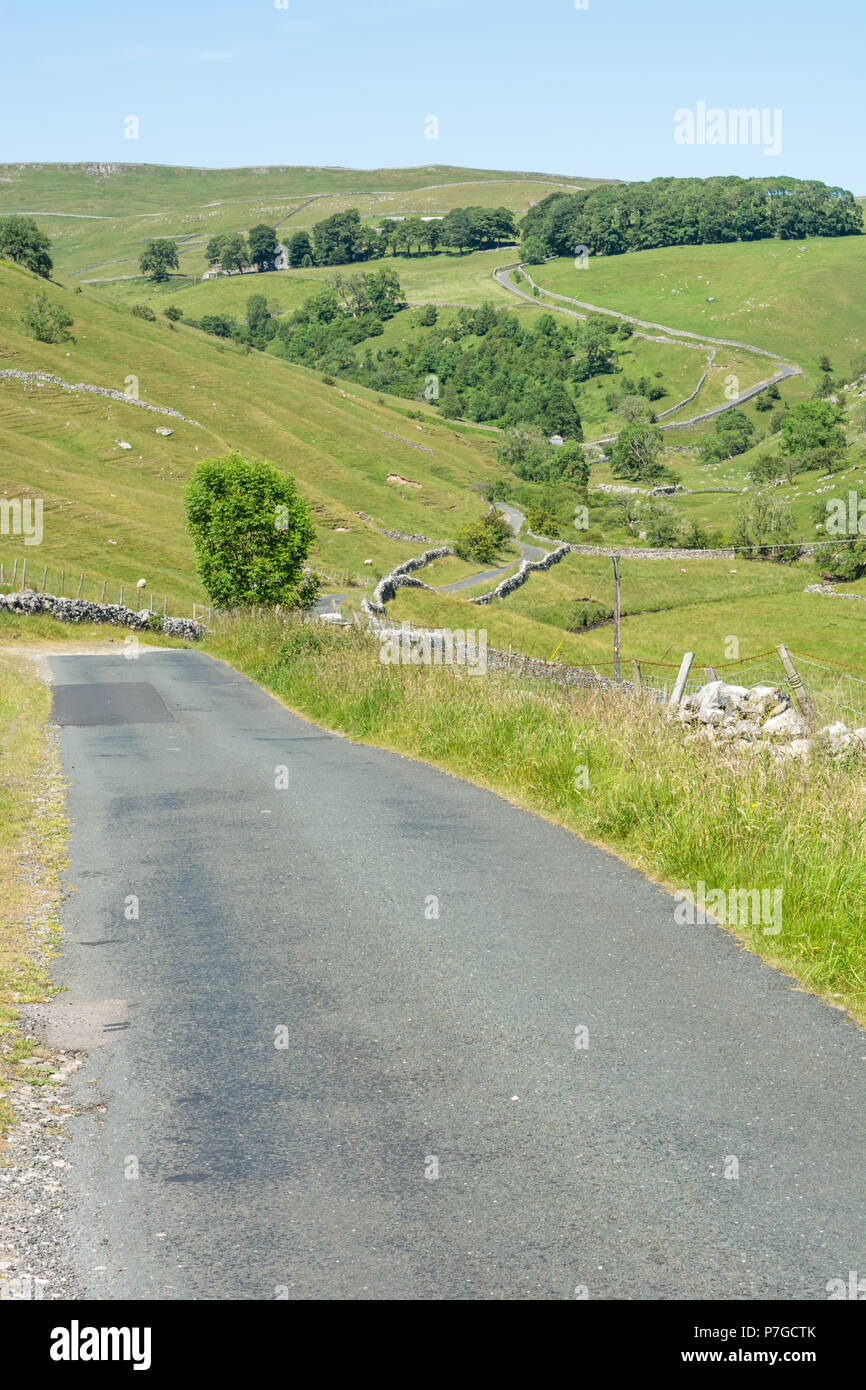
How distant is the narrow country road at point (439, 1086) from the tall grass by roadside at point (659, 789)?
0.50 m

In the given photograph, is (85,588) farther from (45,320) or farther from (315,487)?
(45,320)

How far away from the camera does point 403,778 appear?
16.3 meters

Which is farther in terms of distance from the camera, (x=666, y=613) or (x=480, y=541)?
(x=480, y=541)

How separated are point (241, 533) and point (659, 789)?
1898 inches

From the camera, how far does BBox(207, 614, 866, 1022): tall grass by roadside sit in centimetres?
896

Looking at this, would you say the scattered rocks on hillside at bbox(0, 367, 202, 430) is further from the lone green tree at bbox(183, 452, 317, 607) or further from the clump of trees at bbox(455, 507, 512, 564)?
the lone green tree at bbox(183, 452, 317, 607)

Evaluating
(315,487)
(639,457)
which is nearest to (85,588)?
(315,487)

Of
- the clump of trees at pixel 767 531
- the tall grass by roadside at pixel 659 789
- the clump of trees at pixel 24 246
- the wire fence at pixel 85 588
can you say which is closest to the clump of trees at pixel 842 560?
the clump of trees at pixel 767 531

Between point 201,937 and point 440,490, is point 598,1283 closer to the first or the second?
point 201,937

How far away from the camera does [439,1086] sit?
257 inches

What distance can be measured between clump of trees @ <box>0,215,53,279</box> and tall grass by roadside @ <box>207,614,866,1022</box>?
14925 centimetres

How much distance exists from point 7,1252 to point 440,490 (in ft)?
426

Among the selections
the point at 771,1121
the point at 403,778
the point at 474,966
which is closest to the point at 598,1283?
the point at 771,1121

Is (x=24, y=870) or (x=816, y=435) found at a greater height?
(x=816, y=435)
